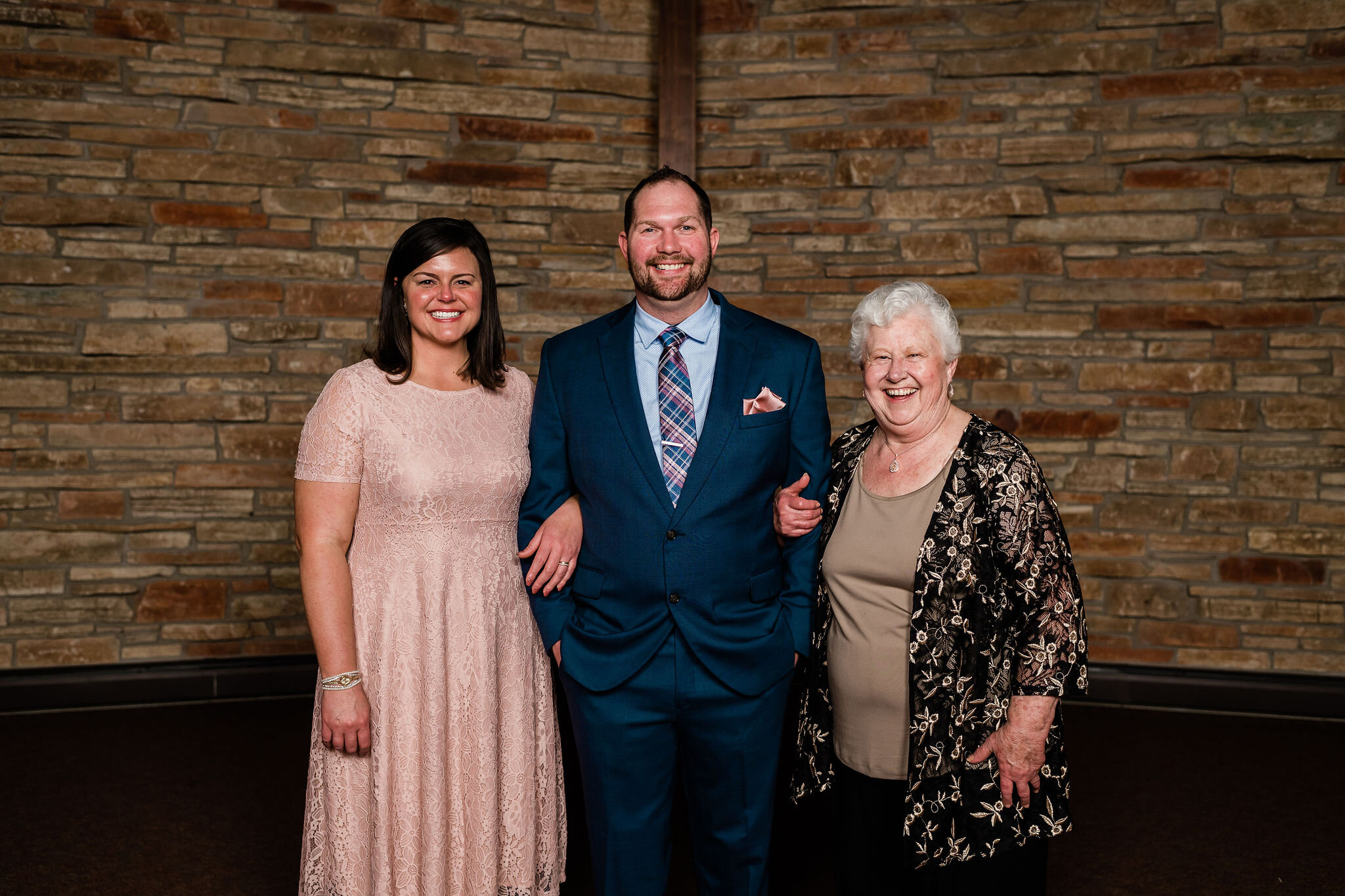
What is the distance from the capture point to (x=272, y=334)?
404cm

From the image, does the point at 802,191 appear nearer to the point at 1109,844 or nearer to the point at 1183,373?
the point at 1183,373

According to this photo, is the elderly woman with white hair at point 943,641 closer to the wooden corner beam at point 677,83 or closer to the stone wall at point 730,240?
the stone wall at point 730,240

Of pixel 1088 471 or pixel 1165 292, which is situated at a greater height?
pixel 1165 292

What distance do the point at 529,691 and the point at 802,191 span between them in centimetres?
295

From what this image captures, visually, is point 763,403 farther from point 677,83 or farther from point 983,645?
point 677,83

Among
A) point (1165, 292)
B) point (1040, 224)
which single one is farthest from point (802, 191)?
point (1165, 292)

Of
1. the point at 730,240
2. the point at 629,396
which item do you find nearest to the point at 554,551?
the point at 629,396

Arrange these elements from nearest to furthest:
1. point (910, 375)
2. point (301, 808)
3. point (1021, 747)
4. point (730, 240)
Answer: point (1021, 747) → point (910, 375) → point (301, 808) → point (730, 240)

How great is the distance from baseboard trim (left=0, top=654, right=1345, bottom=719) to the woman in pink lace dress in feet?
7.75

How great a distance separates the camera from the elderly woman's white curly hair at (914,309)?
6.02ft

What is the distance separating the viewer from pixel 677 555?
1.87 metres

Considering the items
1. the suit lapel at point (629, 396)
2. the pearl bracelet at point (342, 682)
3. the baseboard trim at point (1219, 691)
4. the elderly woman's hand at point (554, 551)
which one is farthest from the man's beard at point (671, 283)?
the baseboard trim at point (1219, 691)

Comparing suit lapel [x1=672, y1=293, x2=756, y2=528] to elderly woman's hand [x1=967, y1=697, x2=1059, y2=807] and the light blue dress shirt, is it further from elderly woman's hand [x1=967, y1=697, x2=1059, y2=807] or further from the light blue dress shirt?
elderly woman's hand [x1=967, y1=697, x2=1059, y2=807]

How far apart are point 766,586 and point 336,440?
3.05 feet
